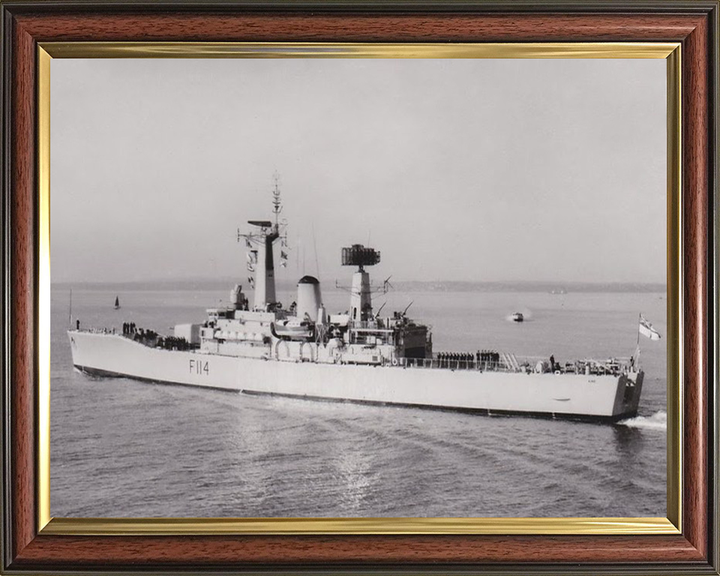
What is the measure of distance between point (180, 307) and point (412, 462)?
2.29ft

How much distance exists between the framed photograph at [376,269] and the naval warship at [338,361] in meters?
0.01

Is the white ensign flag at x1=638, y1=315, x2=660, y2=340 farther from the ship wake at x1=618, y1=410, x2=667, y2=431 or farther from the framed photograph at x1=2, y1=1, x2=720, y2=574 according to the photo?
the ship wake at x1=618, y1=410, x2=667, y2=431

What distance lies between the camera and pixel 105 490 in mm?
1763

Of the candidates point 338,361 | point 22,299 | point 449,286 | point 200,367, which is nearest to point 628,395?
point 449,286

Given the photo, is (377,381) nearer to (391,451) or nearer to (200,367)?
(391,451)

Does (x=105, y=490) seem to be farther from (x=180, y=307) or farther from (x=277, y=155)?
(x=277, y=155)

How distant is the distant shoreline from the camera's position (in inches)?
69.0

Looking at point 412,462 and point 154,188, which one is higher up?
point 154,188

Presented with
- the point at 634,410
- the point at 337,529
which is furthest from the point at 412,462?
the point at 634,410

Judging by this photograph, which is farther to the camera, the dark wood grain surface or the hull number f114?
the hull number f114

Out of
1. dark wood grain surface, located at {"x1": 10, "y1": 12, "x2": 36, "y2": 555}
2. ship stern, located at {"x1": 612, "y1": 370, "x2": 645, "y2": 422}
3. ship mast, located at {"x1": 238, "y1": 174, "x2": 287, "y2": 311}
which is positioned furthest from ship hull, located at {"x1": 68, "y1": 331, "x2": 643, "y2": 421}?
ship mast, located at {"x1": 238, "y1": 174, "x2": 287, "y2": 311}

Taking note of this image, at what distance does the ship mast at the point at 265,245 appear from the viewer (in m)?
1.75

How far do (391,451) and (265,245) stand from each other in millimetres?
605

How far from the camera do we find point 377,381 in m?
1.85
